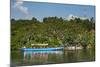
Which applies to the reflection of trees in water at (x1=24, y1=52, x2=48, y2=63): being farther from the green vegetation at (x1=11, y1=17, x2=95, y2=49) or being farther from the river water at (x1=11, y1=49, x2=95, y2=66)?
the green vegetation at (x1=11, y1=17, x2=95, y2=49)

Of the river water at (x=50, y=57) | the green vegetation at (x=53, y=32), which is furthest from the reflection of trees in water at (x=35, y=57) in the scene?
the green vegetation at (x=53, y=32)

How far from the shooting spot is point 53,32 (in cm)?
257

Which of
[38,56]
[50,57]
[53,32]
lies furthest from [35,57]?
[53,32]

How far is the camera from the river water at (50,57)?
2.41 m

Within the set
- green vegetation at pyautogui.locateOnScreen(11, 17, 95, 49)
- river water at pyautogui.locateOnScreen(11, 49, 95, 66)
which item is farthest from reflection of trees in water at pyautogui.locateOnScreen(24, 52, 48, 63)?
green vegetation at pyautogui.locateOnScreen(11, 17, 95, 49)

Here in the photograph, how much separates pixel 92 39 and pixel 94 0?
0.49 m

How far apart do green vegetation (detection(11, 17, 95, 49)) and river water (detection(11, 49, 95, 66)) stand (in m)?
0.08

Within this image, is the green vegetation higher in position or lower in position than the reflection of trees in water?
higher

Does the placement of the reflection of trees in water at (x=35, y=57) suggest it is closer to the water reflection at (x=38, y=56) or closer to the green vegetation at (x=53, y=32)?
the water reflection at (x=38, y=56)

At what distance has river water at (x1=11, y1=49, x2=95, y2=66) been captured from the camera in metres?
2.41

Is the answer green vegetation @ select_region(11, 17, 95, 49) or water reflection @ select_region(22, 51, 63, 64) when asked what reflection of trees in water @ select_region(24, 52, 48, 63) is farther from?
green vegetation @ select_region(11, 17, 95, 49)

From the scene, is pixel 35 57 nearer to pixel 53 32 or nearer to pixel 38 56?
pixel 38 56

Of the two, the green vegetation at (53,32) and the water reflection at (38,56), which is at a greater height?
the green vegetation at (53,32)

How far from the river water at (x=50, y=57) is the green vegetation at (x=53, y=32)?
0.08 meters
